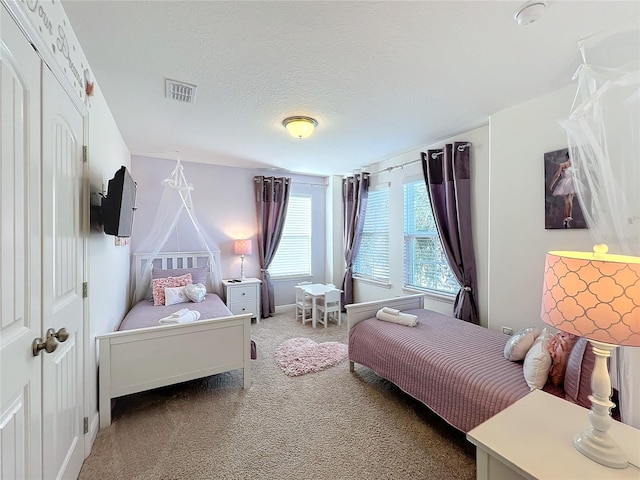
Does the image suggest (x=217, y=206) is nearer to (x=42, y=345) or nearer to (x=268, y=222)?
(x=268, y=222)

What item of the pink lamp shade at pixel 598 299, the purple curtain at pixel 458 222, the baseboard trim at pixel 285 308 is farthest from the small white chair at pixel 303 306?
the pink lamp shade at pixel 598 299

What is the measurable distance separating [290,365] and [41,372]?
2.16 meters

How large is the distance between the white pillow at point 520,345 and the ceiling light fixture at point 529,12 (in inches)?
77.2

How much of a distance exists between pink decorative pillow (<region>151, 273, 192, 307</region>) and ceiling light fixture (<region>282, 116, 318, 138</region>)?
2.46 meters

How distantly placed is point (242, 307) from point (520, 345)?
350 centimetres

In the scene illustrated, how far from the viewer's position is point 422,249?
382 centimetres

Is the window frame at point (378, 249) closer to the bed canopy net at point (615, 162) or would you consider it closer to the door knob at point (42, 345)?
the bed canopy net at point (615, 162)

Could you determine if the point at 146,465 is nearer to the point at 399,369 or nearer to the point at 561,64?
the point at 399,369

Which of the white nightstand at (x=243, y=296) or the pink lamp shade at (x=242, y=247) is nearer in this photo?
the white nightstand at (x=243, y=296)

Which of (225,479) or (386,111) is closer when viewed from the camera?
(225,479)

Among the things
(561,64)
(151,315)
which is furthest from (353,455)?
(561,64)

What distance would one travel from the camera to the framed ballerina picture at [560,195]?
7.09 feet

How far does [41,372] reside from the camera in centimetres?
118

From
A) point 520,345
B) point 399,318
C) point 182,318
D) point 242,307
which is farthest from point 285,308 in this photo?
point 520,345
